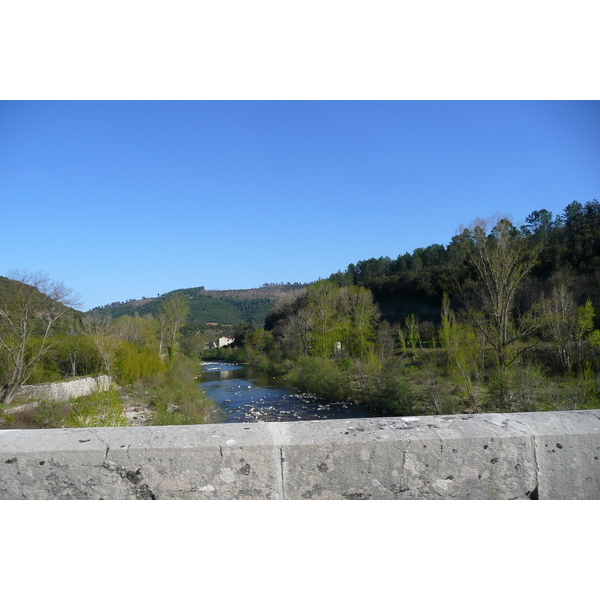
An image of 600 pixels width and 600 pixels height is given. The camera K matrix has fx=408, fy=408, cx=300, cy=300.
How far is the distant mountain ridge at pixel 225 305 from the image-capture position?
63.5 metres

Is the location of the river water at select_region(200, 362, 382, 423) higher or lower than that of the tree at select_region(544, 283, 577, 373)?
lower

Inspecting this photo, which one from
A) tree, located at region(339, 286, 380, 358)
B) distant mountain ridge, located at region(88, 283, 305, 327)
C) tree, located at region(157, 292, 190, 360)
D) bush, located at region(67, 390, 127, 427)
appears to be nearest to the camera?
bush, located at region(67, 390, 127, 427)

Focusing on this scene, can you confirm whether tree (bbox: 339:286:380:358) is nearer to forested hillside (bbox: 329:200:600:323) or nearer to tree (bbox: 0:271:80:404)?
forested hillside (bbox: 329:200:600:323)

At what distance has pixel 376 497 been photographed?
1.46 m

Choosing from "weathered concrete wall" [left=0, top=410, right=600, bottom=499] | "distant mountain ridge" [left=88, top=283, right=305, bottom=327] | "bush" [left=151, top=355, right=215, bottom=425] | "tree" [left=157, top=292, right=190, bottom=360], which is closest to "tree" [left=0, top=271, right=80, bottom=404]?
"bush" [left=151, top=355, right=215, bottom=425]

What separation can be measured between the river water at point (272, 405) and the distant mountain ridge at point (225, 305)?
37218mm

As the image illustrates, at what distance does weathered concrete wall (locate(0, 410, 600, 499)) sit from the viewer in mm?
1441

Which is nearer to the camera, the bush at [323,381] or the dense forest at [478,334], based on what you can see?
the dense forest at [478,334]

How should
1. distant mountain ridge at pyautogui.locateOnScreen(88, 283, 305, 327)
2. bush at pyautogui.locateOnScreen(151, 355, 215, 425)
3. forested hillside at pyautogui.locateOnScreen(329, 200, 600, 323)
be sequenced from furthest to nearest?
distant mountain ridge at pyautogui.locateOnScreen(88, 283, 305, 327) → forested hillside at pyautogui.locateOnScreen(329, 200, 600, 323) → bush at pyautogui.locateOnScreen(151, 355, 215, 425)

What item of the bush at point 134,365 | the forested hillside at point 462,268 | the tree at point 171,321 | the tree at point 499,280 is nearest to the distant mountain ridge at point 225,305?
the forested hillside at point 462,268

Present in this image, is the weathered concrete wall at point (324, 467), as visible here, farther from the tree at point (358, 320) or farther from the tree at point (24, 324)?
the tree at point (358, 320)

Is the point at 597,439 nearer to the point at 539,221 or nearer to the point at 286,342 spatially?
the point at 286,342

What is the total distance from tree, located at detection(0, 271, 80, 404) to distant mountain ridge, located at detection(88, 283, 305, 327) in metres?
40.8

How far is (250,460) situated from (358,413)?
42.4 feet
